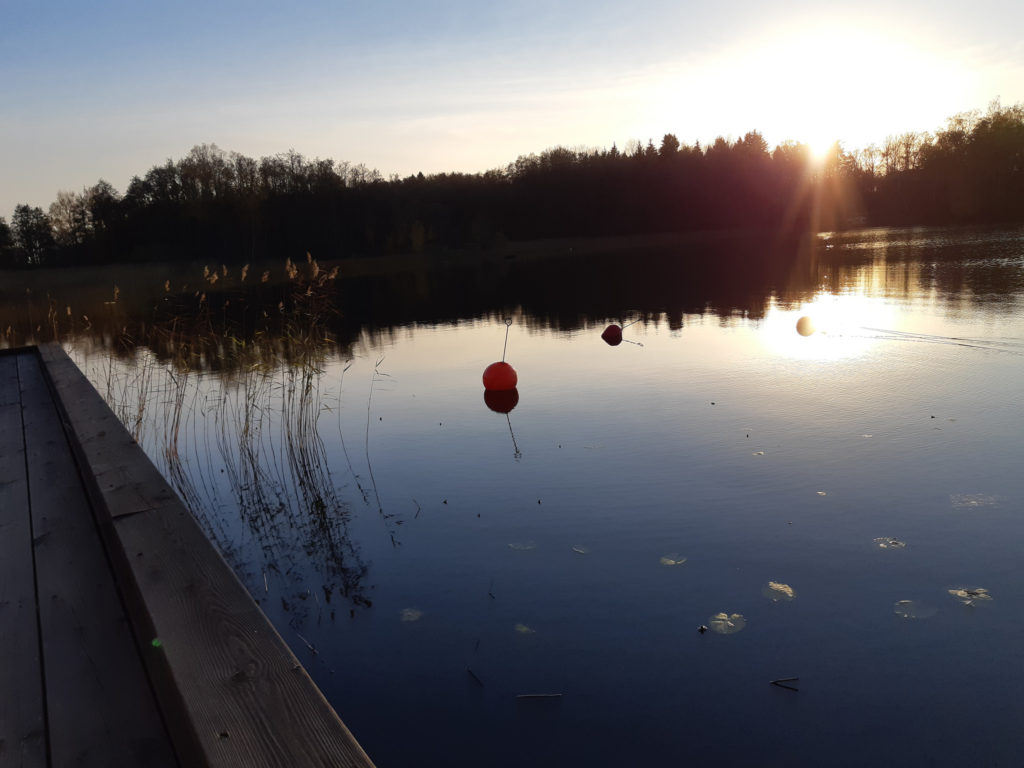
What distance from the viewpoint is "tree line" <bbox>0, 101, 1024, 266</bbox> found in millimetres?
52406

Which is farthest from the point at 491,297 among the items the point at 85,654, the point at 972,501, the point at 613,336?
the point at 85,654

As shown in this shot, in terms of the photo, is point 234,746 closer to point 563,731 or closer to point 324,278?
point 563,731

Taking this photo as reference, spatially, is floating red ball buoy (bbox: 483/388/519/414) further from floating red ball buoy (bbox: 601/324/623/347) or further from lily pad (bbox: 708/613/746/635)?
lily pad (bbox: 708/613/746/635)

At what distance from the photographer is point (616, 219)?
6600cm

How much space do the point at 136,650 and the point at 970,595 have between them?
168 inches

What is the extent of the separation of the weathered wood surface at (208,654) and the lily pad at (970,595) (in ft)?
12.6

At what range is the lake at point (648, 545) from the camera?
3.29 m

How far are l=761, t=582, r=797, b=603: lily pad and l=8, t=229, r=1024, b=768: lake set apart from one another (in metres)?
0.02

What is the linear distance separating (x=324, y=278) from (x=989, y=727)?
6491 millimetres

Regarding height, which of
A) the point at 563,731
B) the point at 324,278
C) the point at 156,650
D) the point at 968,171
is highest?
the point at 968,171

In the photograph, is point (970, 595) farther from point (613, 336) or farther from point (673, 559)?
point (613, 336)

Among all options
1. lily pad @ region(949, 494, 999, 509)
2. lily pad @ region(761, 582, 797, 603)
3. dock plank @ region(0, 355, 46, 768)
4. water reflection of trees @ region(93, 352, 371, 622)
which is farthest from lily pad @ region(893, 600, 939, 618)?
dock plank @ region(0, 355, 46, 768)

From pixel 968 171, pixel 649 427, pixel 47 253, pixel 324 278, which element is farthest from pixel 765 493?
pixel 968 171

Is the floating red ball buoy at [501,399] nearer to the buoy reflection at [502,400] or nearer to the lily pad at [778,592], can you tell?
the buoy reflection at [502,400]
